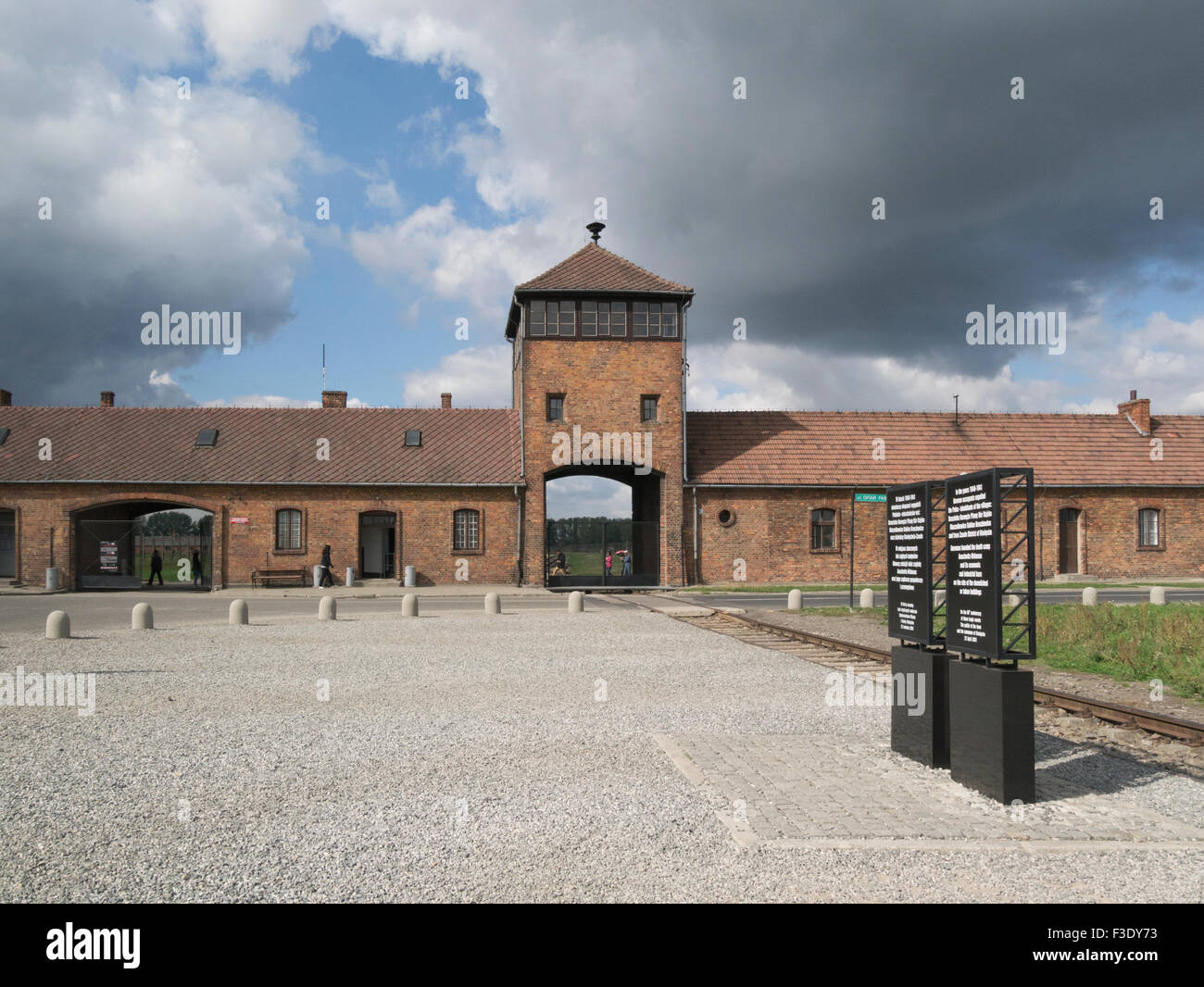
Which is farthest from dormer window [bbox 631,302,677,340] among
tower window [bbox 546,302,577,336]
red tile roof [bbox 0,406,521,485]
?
red tile roof [bbox 0,406,521,485]

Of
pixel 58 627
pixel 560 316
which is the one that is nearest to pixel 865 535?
pixel 560 316

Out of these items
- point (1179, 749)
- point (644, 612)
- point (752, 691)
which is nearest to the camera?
point (1179, 749)

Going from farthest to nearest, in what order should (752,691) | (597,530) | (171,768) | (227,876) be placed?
(597,530)
(752,691)
(171,768)
(227,876)

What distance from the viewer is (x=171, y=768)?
6.83 meters

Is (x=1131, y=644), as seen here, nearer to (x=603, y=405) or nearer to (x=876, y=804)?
(x=876, y=804)

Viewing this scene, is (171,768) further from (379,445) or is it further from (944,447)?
(944,447)

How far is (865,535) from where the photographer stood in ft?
109

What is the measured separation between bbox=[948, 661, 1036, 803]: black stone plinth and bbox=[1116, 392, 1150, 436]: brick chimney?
36.9 meters

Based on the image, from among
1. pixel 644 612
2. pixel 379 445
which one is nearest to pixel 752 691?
pixel 644 612

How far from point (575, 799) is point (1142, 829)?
11.5 feet

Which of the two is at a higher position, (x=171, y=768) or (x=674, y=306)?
(x=674, y=306)

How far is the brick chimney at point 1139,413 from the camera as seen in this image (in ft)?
123

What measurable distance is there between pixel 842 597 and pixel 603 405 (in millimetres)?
10865

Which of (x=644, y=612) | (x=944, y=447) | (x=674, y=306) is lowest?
(x=644, y=612)
